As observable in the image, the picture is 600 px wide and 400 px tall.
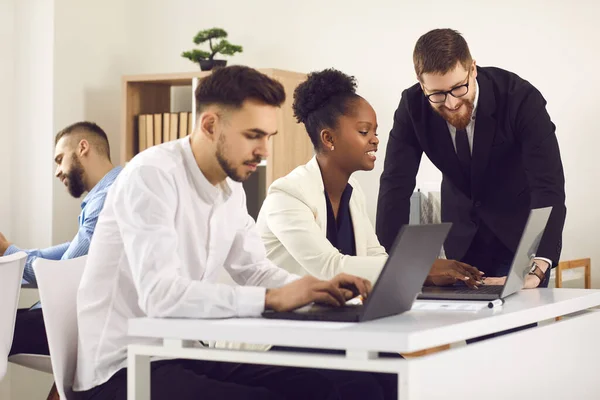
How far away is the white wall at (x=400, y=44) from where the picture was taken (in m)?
4.14

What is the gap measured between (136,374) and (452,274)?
3.08 ft

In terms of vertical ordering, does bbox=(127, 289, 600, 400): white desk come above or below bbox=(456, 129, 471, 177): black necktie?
below

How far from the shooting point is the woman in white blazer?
2.54 metres

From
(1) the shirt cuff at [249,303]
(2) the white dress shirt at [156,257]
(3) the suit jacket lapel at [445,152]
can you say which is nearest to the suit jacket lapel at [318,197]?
(3) the suit jacket lapel at [445,152]

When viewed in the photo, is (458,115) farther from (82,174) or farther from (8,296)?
(82,174)

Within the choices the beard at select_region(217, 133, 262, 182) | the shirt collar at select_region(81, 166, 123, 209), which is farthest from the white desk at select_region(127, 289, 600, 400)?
the shirt collar at select_region(81, 166, 123, 209)

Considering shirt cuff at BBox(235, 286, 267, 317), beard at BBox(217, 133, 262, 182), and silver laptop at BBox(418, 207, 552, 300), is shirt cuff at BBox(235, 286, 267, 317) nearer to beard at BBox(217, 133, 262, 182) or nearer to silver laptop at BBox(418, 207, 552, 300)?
beard at BBox(217, 133, 262, 182)

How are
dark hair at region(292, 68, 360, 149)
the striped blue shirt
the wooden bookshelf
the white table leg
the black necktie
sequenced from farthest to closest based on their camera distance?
the wooden bookshelf < the striped blue shirt < dark hair at region(292, 68, 360, 149) < the black necktie < the white table leg

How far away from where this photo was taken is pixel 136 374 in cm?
174

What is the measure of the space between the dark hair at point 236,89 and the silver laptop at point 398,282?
0.50m

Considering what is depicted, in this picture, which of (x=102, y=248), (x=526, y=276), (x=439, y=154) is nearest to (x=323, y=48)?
(x=439, y=154)

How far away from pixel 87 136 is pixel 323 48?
1487 millimetres

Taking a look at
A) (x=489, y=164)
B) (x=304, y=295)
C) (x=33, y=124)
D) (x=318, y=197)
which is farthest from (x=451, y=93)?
(x=33, y=124)

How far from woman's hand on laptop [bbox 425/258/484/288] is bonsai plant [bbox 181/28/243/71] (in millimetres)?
2615
